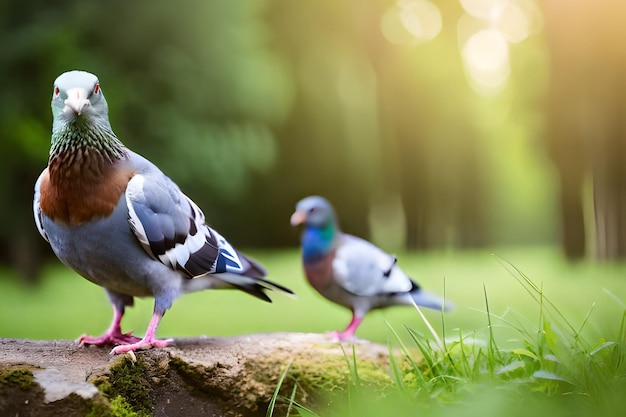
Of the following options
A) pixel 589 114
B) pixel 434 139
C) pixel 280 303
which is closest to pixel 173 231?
pixel 280 303

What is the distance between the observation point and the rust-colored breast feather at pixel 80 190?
193 centimetres

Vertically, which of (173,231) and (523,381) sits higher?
(173,231)

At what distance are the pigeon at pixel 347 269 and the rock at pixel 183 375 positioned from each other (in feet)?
0.65

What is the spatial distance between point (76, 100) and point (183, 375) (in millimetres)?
835

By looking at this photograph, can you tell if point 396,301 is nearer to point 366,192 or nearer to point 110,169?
point 110,169

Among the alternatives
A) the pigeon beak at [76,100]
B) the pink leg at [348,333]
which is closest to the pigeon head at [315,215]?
the pink leg at [348,333]

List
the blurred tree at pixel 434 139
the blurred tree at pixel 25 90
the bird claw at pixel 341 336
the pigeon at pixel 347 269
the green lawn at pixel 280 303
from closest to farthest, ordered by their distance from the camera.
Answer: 1. the bird claw at pixel 341 336
2. the pigeon at pixel 347 269
3. the green lawn at pixel 280 303
4. the blurred tree at pixel 25 90
5. the blurred tree at pixel 434 139

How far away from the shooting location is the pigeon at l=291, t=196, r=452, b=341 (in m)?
2.77

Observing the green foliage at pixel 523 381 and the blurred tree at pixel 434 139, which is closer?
the green foliage at pixel 523 381

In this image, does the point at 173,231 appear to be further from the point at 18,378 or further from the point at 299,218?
the point at 299,218

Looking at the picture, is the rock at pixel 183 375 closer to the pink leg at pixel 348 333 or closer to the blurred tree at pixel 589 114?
the pink leg at pixel 348 333

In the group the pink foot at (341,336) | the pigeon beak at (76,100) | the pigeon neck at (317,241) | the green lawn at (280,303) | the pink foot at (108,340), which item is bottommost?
the green lawn at (280,303)

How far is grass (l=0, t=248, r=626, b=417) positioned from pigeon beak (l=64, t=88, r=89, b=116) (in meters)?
0.98

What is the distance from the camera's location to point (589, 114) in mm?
5387
